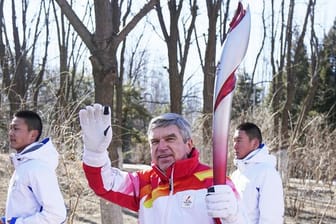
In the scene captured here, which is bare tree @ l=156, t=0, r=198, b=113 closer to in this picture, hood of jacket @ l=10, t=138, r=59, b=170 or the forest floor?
the forest floor

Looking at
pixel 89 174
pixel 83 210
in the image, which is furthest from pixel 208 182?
pixel 83 210

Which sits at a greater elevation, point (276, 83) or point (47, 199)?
point (276, 83)

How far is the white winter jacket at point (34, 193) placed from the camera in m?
4.04

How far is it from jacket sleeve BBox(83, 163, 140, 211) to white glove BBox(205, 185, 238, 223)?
2.17 ft

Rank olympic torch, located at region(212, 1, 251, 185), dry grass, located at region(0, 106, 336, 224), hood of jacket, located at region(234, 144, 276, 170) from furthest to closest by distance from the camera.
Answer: dry grass, located at region(0, 106, 336, 224), hood of jacket, located at region(234, 144, 276, 170), olympic torch, located at region(212, 1, 251, 185)

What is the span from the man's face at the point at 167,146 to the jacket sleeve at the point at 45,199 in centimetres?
147

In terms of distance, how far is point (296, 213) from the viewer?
33.2 feet

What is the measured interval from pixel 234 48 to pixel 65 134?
506 cm

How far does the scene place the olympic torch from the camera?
2547 millimetres

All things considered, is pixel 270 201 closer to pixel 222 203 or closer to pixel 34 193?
pixel 34 193

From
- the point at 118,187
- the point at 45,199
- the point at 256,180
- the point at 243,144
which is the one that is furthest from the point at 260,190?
the point at 118,187

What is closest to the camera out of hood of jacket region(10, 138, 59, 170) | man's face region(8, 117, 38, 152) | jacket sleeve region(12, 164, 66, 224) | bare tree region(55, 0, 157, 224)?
jacket sleeve region(12, 164, 66, 224)

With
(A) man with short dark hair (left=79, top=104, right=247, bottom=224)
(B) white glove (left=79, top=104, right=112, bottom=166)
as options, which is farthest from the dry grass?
(B) white glove (left=79, top=104, right=112, bottom=166)

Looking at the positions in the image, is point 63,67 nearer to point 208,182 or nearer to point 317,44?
point 317,44
